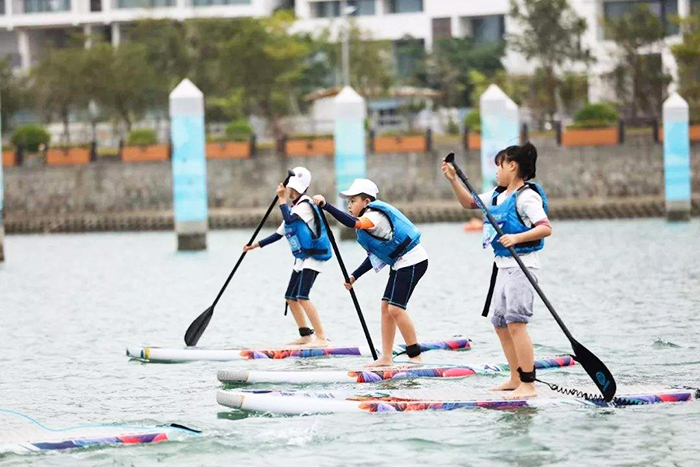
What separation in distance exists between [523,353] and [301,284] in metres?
4.54

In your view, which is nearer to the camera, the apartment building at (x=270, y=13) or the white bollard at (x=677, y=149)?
the white bollard at (x=677, y=149)

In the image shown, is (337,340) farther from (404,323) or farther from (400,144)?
(400,144)

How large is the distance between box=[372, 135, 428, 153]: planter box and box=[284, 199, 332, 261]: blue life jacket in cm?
4163

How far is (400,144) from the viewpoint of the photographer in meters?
58.5

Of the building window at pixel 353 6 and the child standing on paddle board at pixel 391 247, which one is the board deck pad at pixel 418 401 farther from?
the building window at pixel 353 6

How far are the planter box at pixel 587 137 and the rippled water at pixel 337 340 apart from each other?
586 inches

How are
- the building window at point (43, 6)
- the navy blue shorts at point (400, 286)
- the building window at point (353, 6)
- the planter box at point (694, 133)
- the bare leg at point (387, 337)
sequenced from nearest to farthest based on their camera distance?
1. the navy blue shorts at point (400, 286)
2. the bare leg at point (387, 337)
3. the planter box at point (694, 133)
4. the building window at point (353, 6)
5. the building window at point (43, 6)

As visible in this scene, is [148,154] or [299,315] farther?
[148,154]

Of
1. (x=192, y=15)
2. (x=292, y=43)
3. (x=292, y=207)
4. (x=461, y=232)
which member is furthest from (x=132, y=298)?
(x=192, y=15)

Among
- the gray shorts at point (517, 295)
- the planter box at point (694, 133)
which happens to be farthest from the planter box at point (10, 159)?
the gray shorts at point (517, 295)

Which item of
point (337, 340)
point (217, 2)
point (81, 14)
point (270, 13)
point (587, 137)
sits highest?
point (217, 2)

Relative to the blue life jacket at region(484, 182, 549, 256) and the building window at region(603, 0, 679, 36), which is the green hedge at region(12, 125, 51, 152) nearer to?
the building window at region(603, 0, 679, 36)

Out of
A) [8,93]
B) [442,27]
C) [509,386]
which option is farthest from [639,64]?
[509,386]

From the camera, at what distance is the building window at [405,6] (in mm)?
81250
